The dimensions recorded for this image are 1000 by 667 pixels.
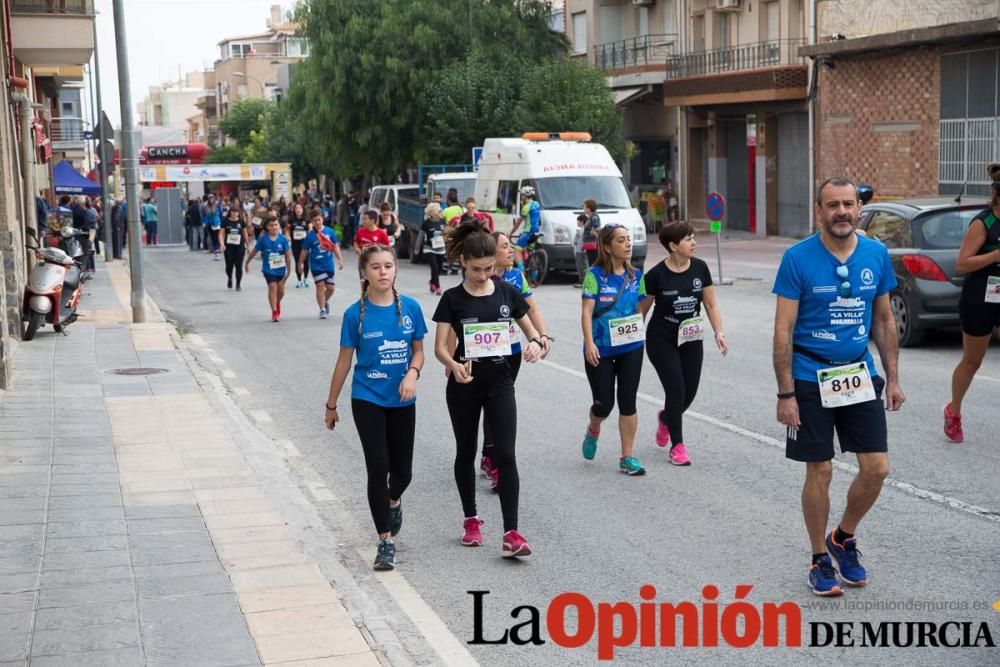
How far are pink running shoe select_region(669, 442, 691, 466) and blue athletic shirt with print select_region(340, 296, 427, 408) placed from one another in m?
2.87

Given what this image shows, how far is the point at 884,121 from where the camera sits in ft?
101

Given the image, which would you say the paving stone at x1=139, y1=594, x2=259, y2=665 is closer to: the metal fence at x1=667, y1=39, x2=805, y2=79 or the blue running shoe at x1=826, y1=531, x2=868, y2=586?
the blue running shoe at x1=826, y1=531, x2=868, y2=586

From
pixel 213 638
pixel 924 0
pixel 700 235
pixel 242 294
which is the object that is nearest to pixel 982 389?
pixel 213 638

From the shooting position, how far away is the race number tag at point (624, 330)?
898cm

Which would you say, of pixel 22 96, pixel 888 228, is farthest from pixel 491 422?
pixel 22 96

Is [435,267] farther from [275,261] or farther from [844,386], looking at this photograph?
[844,386]

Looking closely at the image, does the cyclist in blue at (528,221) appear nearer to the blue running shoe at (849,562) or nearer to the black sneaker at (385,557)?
the black sneaker at (385,557)

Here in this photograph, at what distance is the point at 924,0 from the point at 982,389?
19.6 meters

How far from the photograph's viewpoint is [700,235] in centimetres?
4184

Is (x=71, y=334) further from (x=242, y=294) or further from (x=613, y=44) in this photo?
(x=613, y=44)

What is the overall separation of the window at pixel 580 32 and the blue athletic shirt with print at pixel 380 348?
137 ft

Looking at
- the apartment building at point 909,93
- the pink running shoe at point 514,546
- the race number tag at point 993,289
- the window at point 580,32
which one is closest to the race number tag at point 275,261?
the race number tag at point 993,289

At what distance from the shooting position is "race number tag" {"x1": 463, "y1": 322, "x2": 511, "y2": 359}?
7102 mm

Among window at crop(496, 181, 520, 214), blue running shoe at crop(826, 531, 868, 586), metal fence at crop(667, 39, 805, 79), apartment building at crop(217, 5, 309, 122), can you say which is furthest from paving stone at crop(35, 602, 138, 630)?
apartment building at crop(217, 5, 309, 122)
